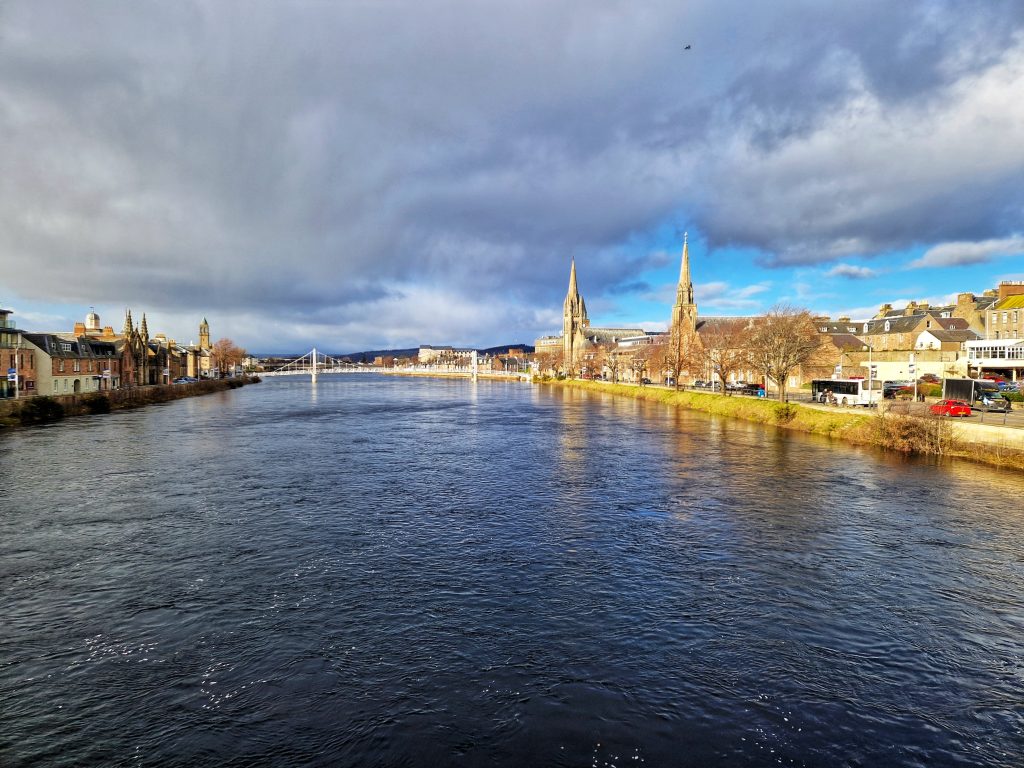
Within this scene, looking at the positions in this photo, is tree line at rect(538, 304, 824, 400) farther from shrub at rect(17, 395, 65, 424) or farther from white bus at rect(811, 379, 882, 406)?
shrub at rect(17, 395, 65, 424)

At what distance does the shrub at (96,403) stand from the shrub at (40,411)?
676 cm

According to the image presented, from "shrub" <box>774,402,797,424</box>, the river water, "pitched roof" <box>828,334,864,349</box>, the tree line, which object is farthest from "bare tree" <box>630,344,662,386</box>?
the river water

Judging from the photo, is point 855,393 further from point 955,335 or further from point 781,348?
point 955,335

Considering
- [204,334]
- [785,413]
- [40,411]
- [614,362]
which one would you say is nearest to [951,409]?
[785,413]

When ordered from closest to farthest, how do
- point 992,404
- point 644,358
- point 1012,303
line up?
point 992,404 → point 1012,303 → point 644,358

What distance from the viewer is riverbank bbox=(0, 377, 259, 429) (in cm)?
5738

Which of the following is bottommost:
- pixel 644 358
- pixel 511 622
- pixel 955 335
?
pixel 511 622

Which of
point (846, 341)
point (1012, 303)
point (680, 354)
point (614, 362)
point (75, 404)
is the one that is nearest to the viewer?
point (75, 404)

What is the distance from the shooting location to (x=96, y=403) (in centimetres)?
7231

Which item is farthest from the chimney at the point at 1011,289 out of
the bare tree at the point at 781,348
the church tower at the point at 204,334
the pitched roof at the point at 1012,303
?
the church tower at the point at 204,334

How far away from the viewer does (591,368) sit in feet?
546

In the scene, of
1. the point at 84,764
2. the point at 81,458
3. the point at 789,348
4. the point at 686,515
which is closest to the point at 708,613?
the point at 686,515

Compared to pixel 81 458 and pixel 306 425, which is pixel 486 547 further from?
pixel 306 425

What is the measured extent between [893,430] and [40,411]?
265 ft
